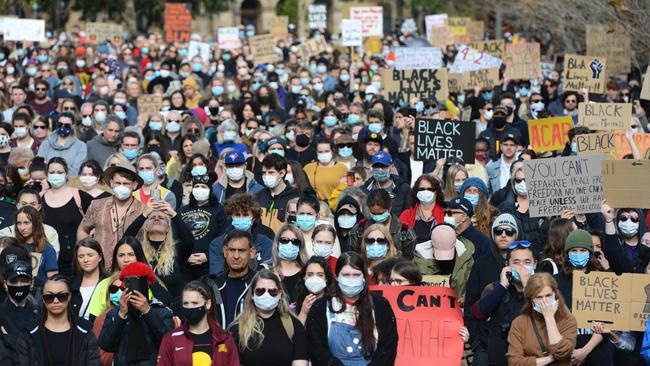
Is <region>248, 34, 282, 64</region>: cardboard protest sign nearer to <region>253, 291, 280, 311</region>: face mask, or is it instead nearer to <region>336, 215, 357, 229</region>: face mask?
<region>336, 215, 357, 229</region>: face mask

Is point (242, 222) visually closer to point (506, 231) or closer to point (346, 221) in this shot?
point (346, 221)

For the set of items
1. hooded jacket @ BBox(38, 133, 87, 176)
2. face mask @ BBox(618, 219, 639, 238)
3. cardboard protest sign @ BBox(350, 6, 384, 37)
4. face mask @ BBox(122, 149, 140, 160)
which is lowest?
cardboard protest sign @ BBox(350, 6, 384, 37)

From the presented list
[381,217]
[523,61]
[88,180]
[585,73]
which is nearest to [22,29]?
[523,61]

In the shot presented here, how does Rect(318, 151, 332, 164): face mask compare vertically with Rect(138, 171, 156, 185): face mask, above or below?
below

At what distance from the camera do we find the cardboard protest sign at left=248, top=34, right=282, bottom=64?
95.7 ft

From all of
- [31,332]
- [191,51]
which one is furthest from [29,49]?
[31,332]

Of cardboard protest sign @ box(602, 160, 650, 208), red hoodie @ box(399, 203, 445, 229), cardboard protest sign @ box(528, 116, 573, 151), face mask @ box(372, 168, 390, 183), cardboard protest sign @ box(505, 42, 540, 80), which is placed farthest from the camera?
cardboard protest sign @ box(505, 42, 540, 80)

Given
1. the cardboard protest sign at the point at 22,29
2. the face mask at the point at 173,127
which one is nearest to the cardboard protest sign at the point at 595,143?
the face mask at the point at 173,127

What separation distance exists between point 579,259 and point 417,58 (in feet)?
51.2

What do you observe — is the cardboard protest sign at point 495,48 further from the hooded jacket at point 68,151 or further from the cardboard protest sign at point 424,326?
the cardboard protest sign at point 424,326

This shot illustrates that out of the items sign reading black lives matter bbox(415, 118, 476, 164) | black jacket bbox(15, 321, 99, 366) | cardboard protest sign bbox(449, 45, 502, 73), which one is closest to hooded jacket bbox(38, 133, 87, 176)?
sign reading black lives matter bbox(415, 118, 476, 164)

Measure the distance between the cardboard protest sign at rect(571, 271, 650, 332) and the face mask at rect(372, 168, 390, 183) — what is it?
395 cm

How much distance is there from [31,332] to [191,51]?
23113mm

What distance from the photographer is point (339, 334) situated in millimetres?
9234
